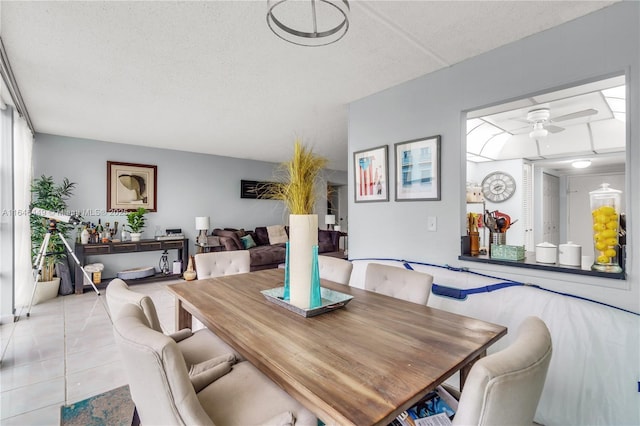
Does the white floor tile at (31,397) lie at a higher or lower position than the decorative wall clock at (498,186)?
lower

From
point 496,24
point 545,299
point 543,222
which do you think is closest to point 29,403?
point 545,299

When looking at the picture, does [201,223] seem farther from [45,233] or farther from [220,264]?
[220,264]

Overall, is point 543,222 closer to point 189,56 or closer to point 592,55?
point 592,55

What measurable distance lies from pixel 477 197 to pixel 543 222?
→ 331 centimetres

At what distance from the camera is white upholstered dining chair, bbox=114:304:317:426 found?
794mm

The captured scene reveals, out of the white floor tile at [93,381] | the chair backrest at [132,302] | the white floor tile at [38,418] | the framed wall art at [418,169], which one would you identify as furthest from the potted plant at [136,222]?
the framed wall art at [418,169]

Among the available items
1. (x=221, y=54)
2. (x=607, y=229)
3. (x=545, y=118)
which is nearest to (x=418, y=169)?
(x=607, y=229)

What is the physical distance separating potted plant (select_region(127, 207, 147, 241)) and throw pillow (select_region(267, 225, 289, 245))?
2475 millimetres

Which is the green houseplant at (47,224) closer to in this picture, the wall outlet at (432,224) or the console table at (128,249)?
the console table at (128,249)

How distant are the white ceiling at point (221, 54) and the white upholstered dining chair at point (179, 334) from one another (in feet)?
5.28

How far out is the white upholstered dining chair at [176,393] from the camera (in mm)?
794

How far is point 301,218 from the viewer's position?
56.0 inches

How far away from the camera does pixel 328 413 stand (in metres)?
0.73

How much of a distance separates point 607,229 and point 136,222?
595cm
